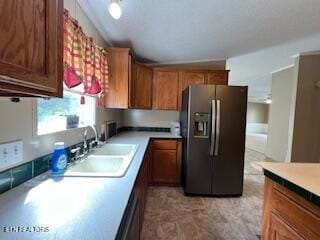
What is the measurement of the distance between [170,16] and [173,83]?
1.74 metres

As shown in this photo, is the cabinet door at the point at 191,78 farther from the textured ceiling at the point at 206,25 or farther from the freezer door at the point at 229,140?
the freezer door at the point at 229,140

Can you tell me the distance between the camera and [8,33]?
0.54 metres

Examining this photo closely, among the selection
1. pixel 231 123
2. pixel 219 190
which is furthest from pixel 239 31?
pixel 219 190

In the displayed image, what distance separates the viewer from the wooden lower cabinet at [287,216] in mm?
1157

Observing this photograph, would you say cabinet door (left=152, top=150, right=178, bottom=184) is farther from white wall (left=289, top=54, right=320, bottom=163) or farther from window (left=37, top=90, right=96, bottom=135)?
white wall (left=289, top=54, right=320, bottom=163)

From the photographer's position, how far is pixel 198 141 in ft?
10.0

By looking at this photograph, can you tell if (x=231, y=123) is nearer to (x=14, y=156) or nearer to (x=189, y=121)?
(x=189, y=121)

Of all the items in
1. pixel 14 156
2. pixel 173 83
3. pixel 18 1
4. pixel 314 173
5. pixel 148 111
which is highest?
pixel 173 83

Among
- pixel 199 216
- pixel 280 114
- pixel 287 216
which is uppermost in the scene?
pixel 280 114

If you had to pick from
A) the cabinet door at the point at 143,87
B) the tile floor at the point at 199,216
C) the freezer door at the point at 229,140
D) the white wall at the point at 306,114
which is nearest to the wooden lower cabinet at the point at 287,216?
the tile floor at the point at 199,216

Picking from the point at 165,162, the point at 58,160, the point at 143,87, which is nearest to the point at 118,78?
the point at 143,87

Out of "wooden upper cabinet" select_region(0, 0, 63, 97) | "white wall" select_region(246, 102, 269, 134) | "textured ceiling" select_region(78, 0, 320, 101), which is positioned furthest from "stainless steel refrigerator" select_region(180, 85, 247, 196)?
"white wall" select_region(246, 102, 269, 134)

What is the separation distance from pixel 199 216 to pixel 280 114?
369 centimetres

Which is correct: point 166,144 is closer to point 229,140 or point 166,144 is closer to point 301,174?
point 229,140
